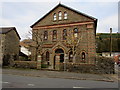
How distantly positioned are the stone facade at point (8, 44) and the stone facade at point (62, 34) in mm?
5116

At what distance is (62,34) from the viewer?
27.4 m

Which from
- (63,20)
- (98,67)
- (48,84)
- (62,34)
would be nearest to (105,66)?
(98,67)

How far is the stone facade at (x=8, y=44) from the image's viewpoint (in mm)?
27483

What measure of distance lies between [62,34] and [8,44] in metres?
12.3

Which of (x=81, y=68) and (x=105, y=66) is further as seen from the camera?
(x=81, y=68)

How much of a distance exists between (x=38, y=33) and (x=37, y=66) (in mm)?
9103

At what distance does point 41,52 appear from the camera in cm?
2786

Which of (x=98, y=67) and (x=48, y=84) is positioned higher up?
(x=98, y=67)

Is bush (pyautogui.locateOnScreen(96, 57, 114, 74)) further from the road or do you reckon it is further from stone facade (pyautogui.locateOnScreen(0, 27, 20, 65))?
stone facade (pyautogui.locateOnScreen(0, 27, 20, 65))

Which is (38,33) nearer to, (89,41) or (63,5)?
(63,5)

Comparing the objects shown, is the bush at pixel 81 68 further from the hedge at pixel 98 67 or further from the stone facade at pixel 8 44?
the stone facade at pixel 8 44

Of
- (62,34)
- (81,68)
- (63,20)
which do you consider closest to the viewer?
(81,68)

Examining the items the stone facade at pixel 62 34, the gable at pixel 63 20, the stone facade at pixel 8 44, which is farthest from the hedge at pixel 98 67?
the stone facade at pixel 8 44

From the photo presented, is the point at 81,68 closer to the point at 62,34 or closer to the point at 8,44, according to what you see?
the point at 62,34
